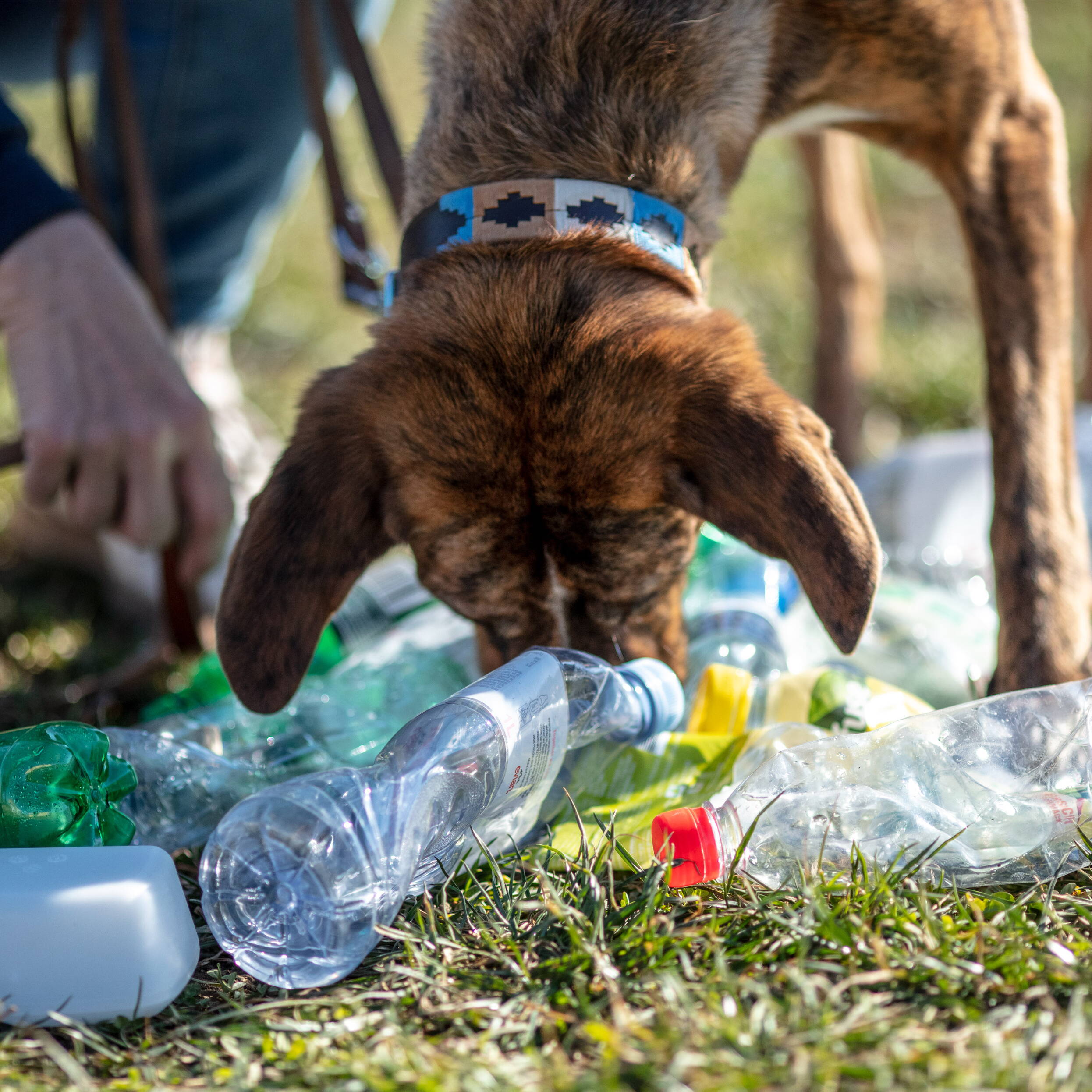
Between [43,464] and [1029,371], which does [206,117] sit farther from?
[1029,371]

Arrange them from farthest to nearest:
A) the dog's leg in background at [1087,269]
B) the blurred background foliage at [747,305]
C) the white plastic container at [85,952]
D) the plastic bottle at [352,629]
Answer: the dog's leg in background at [1087,269], the blurred background foliage at [747,305], the plastic bottle at [352,629], the white plastic container at [85,952]

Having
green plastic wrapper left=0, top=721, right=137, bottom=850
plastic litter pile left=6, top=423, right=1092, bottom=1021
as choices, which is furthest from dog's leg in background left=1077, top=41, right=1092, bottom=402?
green plastic wrapper left=0, top=721, right=137, bottom=850

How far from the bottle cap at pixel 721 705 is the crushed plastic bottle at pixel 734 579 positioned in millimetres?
447

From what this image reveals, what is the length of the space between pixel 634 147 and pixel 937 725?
1.33m

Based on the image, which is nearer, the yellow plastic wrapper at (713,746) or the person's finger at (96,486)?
the yellow plastic wrapper at (713,746)

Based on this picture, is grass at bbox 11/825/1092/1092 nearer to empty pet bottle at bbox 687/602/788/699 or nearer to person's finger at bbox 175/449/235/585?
empty pet bottle at bbox 687/602/788/699

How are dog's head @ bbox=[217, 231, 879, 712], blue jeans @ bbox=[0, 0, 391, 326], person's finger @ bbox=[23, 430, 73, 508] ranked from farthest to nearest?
1. blue jeans @ bbox=[0, 0, 391, 326]
2. person's finger @ bbox=[23, 430, 73, 508]
3. dog's head @ bbox=[217, 231, 879, 712]

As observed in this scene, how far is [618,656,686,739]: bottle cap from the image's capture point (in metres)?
2.09

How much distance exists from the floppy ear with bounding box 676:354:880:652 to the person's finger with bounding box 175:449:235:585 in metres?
1.25

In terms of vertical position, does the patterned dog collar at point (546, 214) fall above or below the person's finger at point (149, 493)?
above

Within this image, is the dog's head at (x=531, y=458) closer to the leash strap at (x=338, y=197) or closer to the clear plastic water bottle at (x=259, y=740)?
the clear plastic water bottle at (x=259, y=740)

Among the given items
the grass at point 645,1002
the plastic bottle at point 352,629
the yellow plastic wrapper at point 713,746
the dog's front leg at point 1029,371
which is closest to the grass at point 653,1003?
the grass at point 645,1002

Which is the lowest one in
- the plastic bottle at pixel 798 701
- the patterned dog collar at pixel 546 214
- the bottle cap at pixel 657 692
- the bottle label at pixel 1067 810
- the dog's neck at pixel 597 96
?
the bottle label at pixel 1067 810

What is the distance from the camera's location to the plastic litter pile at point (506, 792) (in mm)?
1625
